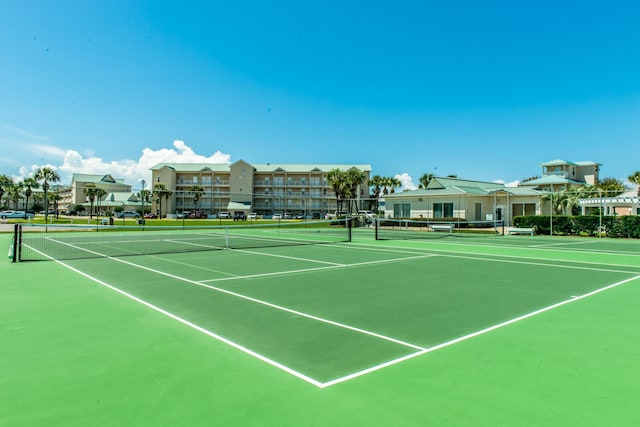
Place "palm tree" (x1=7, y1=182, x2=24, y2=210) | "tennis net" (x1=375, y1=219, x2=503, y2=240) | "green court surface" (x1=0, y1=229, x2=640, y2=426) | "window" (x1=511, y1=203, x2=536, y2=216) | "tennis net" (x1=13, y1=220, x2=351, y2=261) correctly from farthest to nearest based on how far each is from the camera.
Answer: "palm tree" (x1=7, y1=182, x2=24, y2=210) → "window" (x1=511, y1=203, x2=536, y2=216) → "tennis net" (x1=375, y1=219, x2=503, y2=240) → "tennis net" (x1=13, y1=220, x2=351, y2=261) → "green court surface" (x1=0, y1=229, x2=640, y2=426)

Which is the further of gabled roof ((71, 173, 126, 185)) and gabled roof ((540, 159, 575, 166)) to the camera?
gabled roof ((71, 173, 126, 185))

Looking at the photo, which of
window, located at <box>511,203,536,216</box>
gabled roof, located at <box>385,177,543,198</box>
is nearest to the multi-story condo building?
gabled roof, located at <box>385,177,543,198</box>

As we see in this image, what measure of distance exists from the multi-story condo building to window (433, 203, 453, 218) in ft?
151

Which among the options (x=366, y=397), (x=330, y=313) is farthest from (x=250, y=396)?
(x=330, y=313)

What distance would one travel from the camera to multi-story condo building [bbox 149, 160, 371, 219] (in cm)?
9025

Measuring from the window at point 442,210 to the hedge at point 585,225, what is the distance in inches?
374

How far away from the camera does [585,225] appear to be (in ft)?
101

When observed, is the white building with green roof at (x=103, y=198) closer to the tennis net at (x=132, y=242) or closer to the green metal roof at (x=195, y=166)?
the green metal roof at (x=195, y=166)

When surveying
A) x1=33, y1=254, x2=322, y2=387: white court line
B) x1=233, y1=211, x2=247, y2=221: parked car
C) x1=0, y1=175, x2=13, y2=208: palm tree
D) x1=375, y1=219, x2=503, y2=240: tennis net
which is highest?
x1=0, y1=175, x2=13, y2=208: palm tree

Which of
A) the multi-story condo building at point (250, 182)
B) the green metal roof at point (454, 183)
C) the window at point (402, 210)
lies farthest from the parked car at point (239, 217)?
the green metal roof at point (454, 183)

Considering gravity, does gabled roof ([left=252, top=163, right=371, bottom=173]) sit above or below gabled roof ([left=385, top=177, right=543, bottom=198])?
above

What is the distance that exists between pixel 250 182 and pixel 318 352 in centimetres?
8887

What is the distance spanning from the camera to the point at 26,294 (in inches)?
341

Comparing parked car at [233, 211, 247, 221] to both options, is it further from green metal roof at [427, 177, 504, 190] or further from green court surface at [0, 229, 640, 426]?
green court surface at [0, 229, 640, 426]
